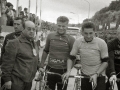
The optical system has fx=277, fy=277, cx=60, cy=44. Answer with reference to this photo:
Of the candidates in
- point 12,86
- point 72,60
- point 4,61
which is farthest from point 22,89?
point 72,60

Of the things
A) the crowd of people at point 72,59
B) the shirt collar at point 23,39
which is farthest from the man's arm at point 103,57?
the shirt collar at point 23,39

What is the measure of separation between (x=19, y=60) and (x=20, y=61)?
0.02m

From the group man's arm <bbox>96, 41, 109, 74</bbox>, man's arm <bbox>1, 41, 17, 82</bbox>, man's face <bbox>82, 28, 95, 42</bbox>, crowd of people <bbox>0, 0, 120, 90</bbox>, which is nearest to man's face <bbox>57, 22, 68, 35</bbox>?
crowd of people <bbox>0, 0, 120, 90</bbox>

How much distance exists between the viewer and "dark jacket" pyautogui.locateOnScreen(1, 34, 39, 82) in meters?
3.93

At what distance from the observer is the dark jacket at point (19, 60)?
3930mm

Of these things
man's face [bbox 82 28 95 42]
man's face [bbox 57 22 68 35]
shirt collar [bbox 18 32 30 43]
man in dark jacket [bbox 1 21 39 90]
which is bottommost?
man in dark jacket [bbox 1 21 39 90]

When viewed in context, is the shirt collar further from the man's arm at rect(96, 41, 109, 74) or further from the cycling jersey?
the man's arm at rect(96, 41, 109, 74)

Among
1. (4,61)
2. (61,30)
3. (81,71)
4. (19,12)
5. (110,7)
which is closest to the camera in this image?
(4,61)

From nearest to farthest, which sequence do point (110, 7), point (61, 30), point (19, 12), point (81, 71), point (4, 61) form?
point (4, 61), point (81, 71), point (61, 30), point (19, 12), point (110, 7)

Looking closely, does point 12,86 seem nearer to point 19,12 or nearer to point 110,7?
point 19,12

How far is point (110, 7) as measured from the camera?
117062 millimetres

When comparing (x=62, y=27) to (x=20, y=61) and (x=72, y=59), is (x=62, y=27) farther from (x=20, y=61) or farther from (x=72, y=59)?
(x=20, y=61)

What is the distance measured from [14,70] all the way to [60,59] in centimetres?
95

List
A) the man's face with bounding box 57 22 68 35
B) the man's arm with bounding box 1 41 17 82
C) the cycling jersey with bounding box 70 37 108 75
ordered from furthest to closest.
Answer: the man's face with bounding box 57 22 68 35, the cycling jersey with bounding box 70 37 108 75, the man's arm with bounding box 1 41 17 82
